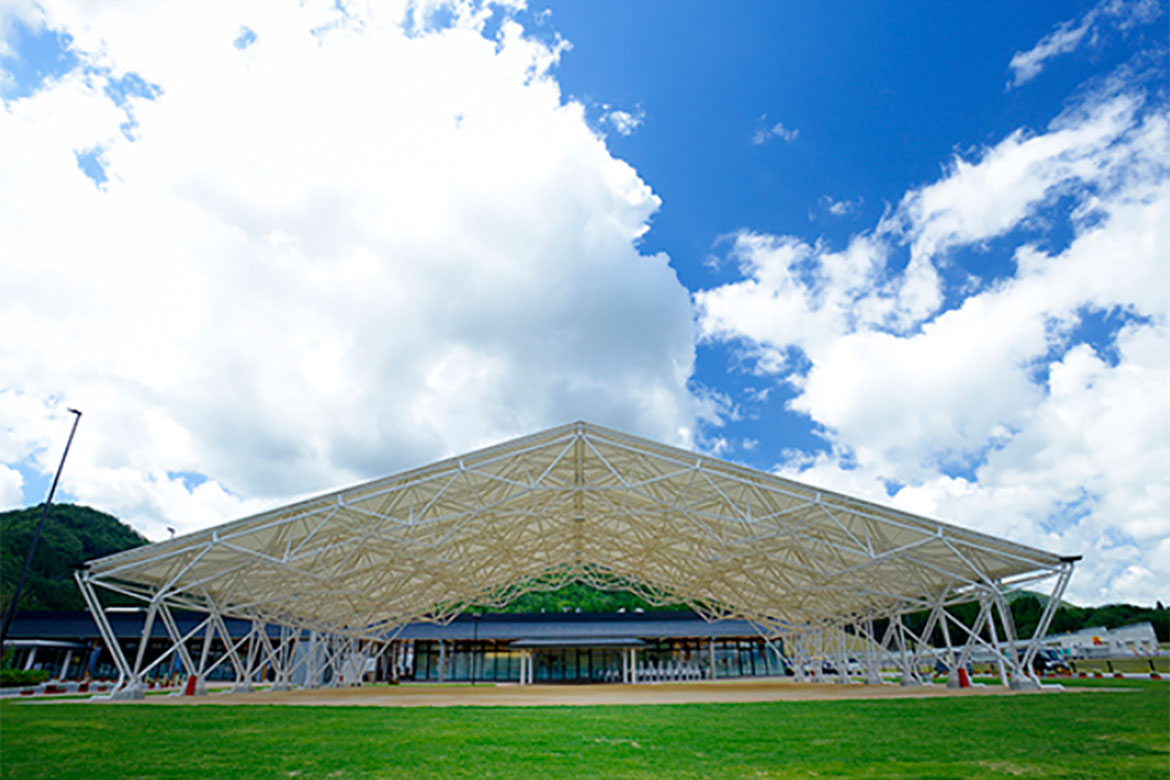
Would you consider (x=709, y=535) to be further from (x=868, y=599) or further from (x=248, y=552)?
Result: (x=248, y=552)

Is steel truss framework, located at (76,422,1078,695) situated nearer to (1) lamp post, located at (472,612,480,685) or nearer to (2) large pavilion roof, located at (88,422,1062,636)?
(2) large pavilion roof, located at (88,422,1062,636)

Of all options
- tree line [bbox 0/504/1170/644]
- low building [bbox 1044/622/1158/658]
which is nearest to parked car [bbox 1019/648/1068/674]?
low building [bbox 1044/622/1158/658]

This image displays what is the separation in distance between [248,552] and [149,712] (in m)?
6.09

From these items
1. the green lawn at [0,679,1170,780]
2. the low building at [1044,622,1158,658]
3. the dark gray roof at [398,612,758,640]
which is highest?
the dark gray roof at [398,612,758,640]

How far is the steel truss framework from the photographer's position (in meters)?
22.2

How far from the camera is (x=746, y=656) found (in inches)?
2132

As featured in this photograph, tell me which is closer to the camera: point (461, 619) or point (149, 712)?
point (149, 712)

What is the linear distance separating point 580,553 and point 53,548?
50799 mm

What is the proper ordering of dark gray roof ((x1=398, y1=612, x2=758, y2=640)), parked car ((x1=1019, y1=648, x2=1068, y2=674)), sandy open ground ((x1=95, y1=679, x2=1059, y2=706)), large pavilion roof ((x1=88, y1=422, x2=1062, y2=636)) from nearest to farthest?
sandy open ground ((x1=95, y1=679, x2=1059, y2=706)), large pavilion roof ((x1=88, y1=422, x2=1062, y2=636)), parked car ((x1=1019, y1=648, x2=1068, y2=674)), dark gray roof ((x1=398, y1=612, x2=758, y2=640))

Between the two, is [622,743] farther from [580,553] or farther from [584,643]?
[584,643]

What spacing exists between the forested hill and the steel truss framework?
1207 inches

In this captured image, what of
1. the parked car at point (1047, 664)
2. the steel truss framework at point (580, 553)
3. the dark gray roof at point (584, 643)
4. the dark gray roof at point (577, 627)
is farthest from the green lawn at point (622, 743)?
the dark gray roof at point (577, 627)

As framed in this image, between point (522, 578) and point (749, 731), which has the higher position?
point (522, 578)

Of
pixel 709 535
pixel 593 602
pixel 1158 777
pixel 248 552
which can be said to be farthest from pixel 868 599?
pixel 593 602
